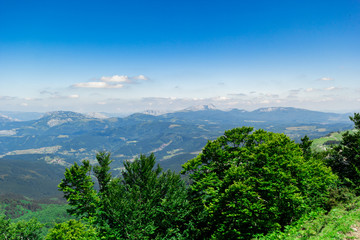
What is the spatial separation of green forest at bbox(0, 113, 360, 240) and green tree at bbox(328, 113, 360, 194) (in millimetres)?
145

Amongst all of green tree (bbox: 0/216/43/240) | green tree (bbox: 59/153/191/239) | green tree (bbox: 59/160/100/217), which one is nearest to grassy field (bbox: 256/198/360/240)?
green tree (bbox: 59/153/191/239)

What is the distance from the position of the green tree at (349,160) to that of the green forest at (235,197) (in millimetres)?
145

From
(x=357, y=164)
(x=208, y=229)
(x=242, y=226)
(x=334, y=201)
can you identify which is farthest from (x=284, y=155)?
(x=357, y=164)

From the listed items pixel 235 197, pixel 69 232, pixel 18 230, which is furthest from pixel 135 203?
pixel 18 230

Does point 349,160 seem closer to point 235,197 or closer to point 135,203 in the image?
point 235,197

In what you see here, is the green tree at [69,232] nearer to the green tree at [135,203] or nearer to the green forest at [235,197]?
the green forest at [235,197]

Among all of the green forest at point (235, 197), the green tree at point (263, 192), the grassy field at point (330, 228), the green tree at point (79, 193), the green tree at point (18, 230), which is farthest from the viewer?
the green tree at point (18, 230)

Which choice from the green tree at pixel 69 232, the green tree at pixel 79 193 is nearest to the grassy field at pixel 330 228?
the green tree at pixel 79 193

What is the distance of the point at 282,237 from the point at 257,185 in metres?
7.60

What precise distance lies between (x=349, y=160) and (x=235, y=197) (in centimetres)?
2885

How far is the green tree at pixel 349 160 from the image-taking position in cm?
3372

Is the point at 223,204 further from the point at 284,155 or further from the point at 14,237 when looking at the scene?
Result: the point at 14,237

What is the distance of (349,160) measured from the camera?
3675cm

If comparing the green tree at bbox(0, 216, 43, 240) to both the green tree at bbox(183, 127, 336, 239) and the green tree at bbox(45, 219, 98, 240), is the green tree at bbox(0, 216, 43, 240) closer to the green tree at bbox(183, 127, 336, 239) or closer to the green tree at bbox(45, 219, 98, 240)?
the green tree at bbox(45, 219, 98, 240)
